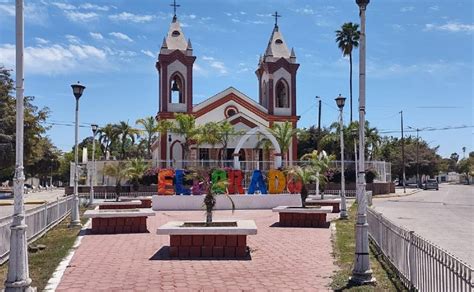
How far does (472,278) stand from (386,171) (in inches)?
1675

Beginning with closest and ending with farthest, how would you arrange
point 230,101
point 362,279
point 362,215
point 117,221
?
point 362,279 → point 362,215 → point 117,221 → point 230,101

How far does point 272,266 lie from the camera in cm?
1061

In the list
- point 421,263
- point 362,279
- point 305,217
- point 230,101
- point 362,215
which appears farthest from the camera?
point 230,101

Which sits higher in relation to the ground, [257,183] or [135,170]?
[135,170]

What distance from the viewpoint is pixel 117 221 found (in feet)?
53.3

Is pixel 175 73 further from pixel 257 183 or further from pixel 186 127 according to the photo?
pixel 257 183

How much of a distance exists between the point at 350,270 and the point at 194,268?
2942 millimetres

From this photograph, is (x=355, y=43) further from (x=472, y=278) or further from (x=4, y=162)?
(x=472, y=278)

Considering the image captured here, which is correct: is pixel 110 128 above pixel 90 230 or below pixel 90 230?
above

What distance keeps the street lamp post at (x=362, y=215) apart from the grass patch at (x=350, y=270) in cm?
23

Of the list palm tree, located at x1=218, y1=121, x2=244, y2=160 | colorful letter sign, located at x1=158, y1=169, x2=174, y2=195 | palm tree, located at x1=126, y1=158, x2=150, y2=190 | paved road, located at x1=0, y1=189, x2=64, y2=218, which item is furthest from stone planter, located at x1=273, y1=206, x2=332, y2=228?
palm tree, located at x1=218, y1=121, x2=244, y2=160

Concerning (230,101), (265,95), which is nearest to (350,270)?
(230,101)

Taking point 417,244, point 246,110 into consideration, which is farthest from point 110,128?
point 417,244

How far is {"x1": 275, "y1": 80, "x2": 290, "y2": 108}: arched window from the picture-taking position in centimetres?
4919
